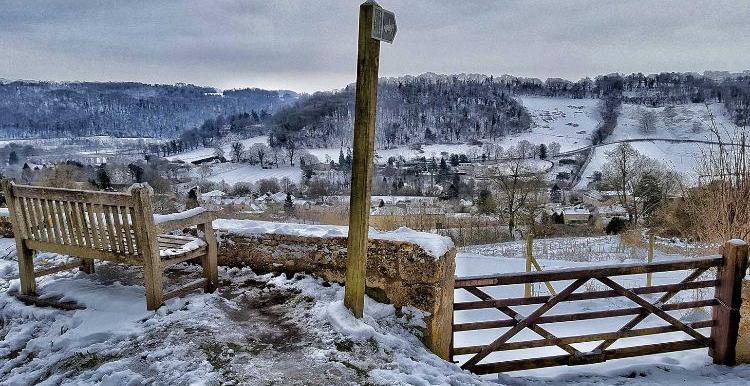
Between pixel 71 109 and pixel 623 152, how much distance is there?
8756 cm

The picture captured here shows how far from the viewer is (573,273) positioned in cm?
432

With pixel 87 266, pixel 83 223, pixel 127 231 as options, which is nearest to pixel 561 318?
pixel 127 231

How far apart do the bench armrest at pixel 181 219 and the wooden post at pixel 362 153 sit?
1.53m

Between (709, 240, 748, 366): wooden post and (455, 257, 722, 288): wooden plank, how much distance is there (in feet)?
0.79

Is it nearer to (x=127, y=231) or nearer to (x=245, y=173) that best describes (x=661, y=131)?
(x=245, y=173)

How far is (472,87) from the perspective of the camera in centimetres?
13012

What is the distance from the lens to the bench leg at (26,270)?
4223 mm

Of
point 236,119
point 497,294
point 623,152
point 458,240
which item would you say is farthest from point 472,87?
point 497,294

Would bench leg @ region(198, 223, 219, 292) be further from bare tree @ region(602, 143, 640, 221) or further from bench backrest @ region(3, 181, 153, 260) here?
bare tree @ region(602, 143, 640, 221)

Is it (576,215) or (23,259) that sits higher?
(23,259)

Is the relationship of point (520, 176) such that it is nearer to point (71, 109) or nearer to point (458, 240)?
point (458, 240)

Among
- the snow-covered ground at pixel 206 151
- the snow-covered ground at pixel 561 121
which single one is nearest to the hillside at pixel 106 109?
the snow-covered ground at pixel 206 151

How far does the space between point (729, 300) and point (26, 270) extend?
6555mm

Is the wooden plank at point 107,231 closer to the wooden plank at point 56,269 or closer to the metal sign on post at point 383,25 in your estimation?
the wooden plank at point 56,269
